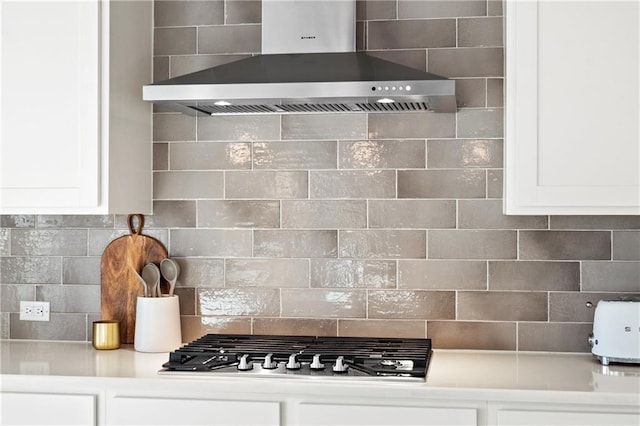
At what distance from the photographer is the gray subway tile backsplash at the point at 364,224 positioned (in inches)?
120

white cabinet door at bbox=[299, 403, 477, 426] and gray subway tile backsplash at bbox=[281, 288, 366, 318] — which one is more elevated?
gray subway tile backsplash at bbox=[281, 288, 366, 318]

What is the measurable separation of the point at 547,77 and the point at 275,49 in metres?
0.91

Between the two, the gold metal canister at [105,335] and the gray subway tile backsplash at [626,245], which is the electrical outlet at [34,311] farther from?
the gray subway tile backsplash at [626,245]

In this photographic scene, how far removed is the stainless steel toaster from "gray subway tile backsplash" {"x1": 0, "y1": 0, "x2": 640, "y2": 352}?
0.76 ft

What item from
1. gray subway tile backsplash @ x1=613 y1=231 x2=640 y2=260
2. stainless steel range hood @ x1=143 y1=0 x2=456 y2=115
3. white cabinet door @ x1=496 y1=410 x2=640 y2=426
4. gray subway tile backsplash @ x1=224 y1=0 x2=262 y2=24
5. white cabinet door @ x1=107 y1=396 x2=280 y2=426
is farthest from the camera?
gray subway tile backsplash @ x1=224 y1=0 x2=262 y2=24

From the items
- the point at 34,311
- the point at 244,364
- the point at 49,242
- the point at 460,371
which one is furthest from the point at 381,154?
the point at 34,311

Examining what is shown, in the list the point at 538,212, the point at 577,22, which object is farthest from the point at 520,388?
the point at 577,22

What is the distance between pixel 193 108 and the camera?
3.05 meters

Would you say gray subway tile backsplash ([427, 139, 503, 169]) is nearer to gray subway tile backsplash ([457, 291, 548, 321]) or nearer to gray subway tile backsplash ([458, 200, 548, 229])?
gray subway tile backsplash ([458, 200, 548, 229])

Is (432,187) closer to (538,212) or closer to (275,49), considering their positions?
(538,212)

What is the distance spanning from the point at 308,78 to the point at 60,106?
34.3 inches

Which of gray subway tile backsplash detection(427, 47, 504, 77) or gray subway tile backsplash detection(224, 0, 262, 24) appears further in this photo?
gray subway tile backsplash detection(224, 0, 262, 24)

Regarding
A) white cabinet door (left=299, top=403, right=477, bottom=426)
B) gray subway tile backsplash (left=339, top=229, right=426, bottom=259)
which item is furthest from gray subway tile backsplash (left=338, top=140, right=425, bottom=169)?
white cabinet door (left=299, top=403, right=477, bottom=426)

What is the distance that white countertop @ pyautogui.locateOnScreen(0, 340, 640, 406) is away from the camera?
245 cm
